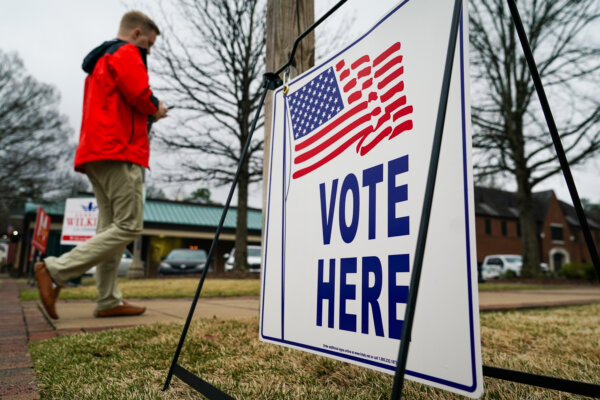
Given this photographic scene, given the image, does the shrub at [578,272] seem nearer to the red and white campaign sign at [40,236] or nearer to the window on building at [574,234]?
the red and white campaign sign at [40,236]

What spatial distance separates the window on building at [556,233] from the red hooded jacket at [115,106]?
41.6 metres

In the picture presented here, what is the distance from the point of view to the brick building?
33875mm

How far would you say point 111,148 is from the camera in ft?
8.56

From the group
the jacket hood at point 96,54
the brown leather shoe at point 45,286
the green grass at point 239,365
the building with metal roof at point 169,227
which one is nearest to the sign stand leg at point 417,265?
the green grass at point 239,365

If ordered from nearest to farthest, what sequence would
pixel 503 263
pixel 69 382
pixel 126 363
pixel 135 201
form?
pixel 69 382, pixel 126 363, pixel 135 201, pixel 503 263

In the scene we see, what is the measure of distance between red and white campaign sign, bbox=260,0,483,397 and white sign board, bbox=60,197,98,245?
7846 mm

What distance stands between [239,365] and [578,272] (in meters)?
16.7

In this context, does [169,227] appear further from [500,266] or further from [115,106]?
[115,106]

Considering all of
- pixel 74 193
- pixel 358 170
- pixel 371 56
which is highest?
pixel 74 193

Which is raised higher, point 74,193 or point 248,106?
point 248,106

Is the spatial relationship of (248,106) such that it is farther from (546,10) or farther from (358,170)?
(358,170)

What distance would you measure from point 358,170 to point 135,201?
215cm

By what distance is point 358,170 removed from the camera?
114 cm

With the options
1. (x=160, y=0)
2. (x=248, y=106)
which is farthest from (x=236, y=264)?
(x=160, y=0)
